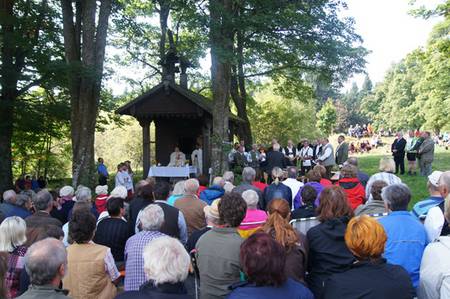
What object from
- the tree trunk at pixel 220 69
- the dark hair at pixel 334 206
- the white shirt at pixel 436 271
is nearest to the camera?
the white shirt at pixel 436 271

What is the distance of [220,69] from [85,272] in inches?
480

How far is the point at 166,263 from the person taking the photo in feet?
9.05

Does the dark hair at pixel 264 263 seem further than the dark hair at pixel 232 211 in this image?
No

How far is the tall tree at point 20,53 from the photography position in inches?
658

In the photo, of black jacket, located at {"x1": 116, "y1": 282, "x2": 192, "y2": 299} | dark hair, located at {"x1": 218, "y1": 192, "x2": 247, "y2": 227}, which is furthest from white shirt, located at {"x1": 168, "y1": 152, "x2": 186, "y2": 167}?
black jacket, located at {"x1": 116, "y1": 282, "x2": 192, "y2": 299}

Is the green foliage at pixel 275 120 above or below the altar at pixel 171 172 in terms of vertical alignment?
above

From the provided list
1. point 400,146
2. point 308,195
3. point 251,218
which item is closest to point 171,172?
point 400,146

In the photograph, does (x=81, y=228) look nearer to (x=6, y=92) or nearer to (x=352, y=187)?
(x=352, y=187)

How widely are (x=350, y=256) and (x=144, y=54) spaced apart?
29192 millimetres

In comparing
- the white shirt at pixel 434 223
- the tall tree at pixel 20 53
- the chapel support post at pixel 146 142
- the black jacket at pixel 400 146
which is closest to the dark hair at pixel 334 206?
the white shirt at pixel 434 223

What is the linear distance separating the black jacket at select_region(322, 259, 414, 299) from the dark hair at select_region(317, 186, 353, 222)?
1.12 metres

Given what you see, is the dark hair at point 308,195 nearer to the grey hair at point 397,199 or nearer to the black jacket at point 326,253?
the grey hair at point 397,199

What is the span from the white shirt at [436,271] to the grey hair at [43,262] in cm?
260

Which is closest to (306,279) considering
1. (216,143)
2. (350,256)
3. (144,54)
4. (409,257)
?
(350,256)
